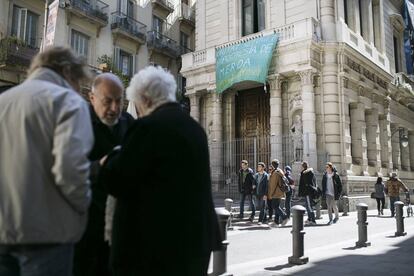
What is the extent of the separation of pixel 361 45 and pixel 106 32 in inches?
524

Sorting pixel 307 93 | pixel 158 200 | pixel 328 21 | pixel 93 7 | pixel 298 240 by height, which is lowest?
pixel 298 240

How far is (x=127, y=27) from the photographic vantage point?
23000 mm

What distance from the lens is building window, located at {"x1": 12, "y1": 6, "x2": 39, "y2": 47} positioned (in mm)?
17922

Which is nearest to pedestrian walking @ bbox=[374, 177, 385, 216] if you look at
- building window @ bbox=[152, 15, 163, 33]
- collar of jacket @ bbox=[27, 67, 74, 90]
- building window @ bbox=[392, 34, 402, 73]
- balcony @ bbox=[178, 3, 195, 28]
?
building window @ bbox=[392, 34, 402, 73]

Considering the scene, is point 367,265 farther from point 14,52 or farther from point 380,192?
point 14,52

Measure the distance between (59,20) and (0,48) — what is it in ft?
13.0

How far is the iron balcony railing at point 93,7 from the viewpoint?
65.9 ft

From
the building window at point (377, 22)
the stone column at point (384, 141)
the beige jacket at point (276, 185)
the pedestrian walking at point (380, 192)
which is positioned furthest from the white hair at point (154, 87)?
the building window at point (377, 22)

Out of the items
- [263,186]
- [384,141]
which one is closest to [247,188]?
[263,186]

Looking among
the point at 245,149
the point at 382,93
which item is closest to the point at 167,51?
the point at 245,149

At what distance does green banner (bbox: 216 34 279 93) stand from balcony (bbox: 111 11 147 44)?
19.8 feet

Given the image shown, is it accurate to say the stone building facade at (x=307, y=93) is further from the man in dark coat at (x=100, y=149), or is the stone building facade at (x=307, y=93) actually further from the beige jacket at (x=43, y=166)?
the beige jacket at (x=43, y=166)

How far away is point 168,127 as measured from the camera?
236cm

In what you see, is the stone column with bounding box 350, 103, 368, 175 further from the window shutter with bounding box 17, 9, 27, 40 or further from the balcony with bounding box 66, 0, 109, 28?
the window shutter with bounding box 17, 9, 27, 40
